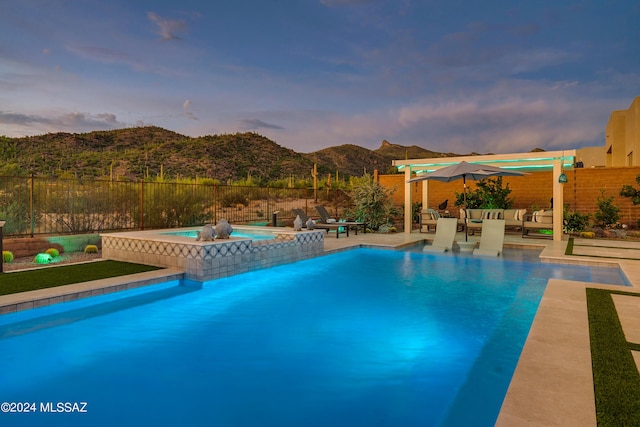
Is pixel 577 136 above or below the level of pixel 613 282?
above

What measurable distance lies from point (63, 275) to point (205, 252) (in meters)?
2.09

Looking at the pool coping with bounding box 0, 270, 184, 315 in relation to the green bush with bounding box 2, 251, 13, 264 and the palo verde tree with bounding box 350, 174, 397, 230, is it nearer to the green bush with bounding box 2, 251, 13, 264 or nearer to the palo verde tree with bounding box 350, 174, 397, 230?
the green bush with bounding box 2, 251, 13, 264

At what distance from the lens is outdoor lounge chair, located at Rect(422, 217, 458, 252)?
956 cm

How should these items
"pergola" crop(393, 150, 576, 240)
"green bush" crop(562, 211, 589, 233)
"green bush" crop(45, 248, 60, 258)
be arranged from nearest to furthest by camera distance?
"green bush" crop(45, 248, 60, 258)
"pergola" crop(393, 150, 576, 240)
"green bush" crop(562, 211, 589, 233)

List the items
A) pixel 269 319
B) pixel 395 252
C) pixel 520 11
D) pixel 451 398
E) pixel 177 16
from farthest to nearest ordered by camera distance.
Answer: pixel 520 11, pixel 177 16, pixel 395 252, pixel 269 319, pixel 451 398

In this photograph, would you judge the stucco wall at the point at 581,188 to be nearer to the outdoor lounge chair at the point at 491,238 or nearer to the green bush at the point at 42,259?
the outdoor lounge chair at the point at 491,238

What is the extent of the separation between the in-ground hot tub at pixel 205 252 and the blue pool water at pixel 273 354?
1.32ft

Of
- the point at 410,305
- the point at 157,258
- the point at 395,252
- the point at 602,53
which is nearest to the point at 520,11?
the point at 602,53

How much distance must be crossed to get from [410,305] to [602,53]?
19.1m

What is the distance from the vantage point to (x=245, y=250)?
676 cm

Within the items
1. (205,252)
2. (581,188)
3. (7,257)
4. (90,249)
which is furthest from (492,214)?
(7,257)

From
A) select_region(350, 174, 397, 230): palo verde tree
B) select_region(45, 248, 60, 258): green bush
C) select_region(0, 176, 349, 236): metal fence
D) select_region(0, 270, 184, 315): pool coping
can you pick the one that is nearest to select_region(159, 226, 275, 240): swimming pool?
select_region(0, 176, 349, 236): metal fence

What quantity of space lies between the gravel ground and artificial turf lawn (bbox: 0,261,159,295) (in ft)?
3.14

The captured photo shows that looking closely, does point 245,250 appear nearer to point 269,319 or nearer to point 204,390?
point 269,319
